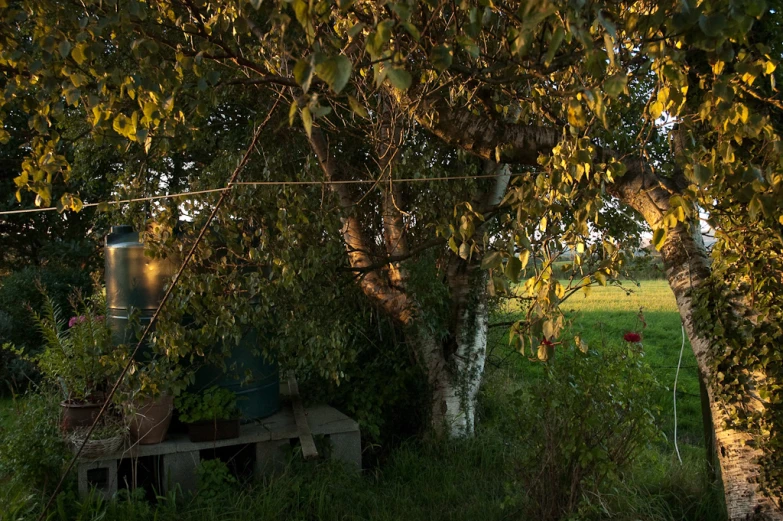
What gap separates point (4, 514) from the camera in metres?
3.79

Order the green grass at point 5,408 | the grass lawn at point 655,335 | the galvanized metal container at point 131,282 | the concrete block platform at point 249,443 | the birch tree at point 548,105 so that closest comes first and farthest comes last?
the birch tree at point 548,105 < the concrete block platform at point 249,443 < the galvanized metal container at point 131,282 < the green grass at point 5,408 < the grass lawn at point 655,335

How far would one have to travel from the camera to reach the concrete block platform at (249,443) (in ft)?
15.0

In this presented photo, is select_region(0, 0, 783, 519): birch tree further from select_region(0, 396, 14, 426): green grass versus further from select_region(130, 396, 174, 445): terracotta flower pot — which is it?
select_region(0, 396, 14, 426): green grass

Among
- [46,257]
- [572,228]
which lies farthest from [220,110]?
[46,257]

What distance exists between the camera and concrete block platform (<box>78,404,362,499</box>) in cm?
456

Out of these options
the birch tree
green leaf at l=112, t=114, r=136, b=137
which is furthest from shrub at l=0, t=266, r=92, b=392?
green leaf at l=112, t=114, r=136, b=137

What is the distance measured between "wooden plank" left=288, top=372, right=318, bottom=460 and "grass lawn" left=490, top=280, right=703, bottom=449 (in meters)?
1.97

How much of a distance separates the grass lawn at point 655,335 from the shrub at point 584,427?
26 centimetres

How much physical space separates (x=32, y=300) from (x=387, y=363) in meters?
6.87

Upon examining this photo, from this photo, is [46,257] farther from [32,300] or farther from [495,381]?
[495,381]

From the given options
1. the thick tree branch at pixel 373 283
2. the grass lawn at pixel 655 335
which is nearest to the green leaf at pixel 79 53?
the grass lawn at pixel 655 335

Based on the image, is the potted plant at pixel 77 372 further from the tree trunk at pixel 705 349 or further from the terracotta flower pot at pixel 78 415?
the tree trunk at pixel 705 349

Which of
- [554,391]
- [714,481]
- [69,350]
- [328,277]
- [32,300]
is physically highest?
[32,300]

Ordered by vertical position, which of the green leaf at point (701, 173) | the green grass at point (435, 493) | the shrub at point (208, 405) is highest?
the green leaf at point (701, 173)
